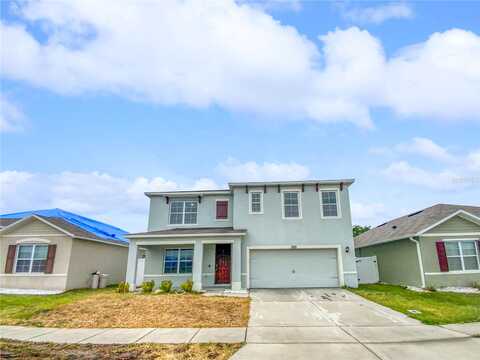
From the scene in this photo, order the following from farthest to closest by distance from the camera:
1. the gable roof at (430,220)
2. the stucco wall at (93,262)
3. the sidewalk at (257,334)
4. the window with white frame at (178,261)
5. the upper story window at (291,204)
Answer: the window with white frame at (178,261)
the upper story window at (291,204)
the stucco wall at (93,262)
the gable roof at (430,220)
the sidewalk at (257,334)

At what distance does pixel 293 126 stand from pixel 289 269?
28.3ft

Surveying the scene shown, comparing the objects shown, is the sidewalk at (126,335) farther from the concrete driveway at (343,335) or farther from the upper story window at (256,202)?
the upper story window at (256,202)

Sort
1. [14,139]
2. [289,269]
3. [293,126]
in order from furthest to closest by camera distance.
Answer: [293,126], [289,269], [14,139]

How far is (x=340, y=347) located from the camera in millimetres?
5930

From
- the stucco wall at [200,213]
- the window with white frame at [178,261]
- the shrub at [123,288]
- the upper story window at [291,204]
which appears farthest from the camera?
the stucco wall at [200,213]

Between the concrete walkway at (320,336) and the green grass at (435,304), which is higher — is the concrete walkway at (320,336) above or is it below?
below

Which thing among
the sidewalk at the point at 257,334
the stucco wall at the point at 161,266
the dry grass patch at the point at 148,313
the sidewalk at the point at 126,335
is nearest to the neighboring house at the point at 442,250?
the sidewalk at the point at 257,334

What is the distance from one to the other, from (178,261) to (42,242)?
7568 mm

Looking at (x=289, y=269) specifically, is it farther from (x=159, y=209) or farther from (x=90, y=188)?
(x=90, y=188)

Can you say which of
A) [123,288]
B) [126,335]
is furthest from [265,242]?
[126,335]

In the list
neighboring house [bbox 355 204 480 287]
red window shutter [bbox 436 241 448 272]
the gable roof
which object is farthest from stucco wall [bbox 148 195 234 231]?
red window shutter [bbox 436 241 448 272]

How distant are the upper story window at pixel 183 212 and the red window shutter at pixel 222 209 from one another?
55.9 inches

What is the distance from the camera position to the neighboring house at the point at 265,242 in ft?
48.8

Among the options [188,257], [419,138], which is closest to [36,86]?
[188,257]
